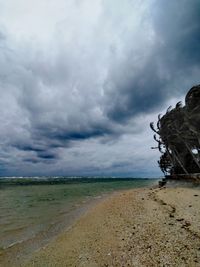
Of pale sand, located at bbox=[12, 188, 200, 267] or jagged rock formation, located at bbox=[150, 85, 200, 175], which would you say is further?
jagged rock formation, located at bbox=[150, 85, 200, 175]

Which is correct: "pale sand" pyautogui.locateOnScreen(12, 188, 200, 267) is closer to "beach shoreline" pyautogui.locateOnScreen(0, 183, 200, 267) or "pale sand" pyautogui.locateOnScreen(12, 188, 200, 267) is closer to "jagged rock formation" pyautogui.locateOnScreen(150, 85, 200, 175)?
"beach shoreline" pyautogui.locateOnScreen(0, 183, 200, 267)

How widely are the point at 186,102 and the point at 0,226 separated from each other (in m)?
17.1

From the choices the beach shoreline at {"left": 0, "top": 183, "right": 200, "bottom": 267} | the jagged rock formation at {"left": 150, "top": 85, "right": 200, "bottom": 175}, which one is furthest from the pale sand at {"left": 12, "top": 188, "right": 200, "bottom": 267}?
the jagged rock formation at {"left": 150, "top": 85, "right": 200, "bottom": 175}

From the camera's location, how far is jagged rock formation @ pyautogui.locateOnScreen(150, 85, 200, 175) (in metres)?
19.8

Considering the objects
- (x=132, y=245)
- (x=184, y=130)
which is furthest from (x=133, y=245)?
(x=184, y=130)

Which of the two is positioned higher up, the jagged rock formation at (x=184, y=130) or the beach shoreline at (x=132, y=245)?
the jagged rock formation at (x=184, y=130)

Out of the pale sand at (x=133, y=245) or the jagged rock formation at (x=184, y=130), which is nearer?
the pale sand at (x=133, y=245)

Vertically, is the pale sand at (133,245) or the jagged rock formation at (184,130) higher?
the jagged rock formation at (184,130)

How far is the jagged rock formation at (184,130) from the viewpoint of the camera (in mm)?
19828

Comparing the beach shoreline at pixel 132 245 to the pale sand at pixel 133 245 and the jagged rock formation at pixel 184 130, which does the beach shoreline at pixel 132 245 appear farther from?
the jagged rock formation at pixel 184 130

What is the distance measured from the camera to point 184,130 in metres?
23.0

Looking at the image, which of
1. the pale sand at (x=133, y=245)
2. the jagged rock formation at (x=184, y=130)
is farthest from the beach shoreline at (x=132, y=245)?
the jagged rock formation at (x=184, y=130)

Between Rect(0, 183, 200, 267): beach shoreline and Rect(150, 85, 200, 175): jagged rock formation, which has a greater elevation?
Rect(150, 85, 200, 175): jagged rock formation

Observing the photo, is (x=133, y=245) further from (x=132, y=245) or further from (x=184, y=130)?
(x=184, y=130)
